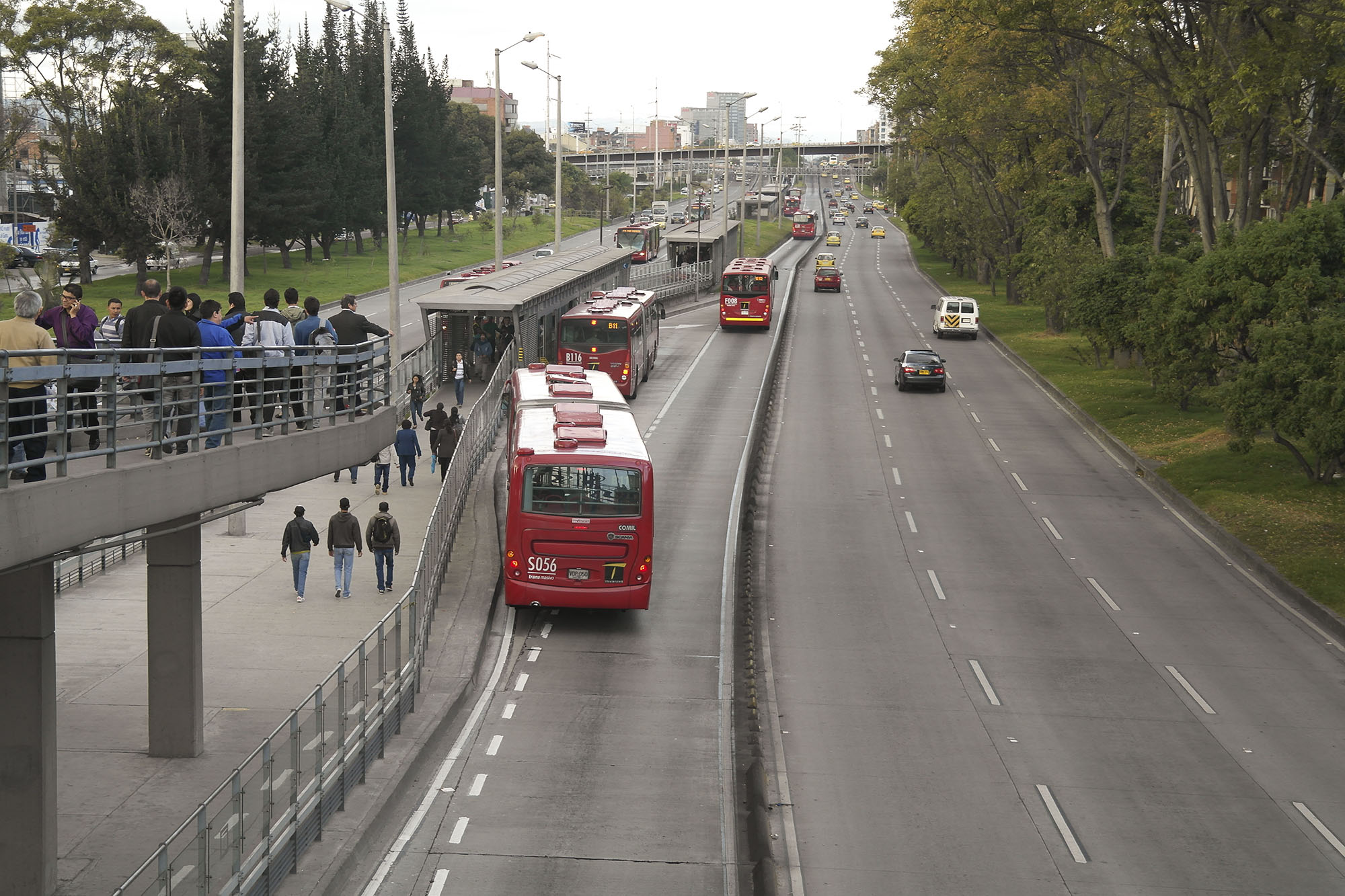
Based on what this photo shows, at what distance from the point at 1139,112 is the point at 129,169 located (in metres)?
47.3

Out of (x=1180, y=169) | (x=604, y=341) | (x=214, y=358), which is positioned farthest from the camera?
(x=1180, y=169)

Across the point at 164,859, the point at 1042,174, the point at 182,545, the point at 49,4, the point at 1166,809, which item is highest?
the point at 49,4

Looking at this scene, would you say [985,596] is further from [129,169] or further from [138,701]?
[129,169]

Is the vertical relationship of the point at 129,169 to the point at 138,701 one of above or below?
above

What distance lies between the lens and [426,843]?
13516 mm

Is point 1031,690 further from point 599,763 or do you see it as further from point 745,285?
point 745,285

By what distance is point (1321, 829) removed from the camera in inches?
584

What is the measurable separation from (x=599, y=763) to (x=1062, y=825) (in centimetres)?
526

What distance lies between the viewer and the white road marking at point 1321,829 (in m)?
14.4

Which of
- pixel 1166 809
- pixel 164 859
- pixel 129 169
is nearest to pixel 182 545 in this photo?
pixel 164 859

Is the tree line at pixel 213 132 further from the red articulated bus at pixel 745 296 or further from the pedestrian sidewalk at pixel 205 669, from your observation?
the pedestrian sidewalk at pixel 205 669

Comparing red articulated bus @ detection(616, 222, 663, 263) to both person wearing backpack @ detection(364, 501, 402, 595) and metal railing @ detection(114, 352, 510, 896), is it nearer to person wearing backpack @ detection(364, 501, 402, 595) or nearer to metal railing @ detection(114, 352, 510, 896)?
person wearing backpack @ detection(364, 501, 402, 595)

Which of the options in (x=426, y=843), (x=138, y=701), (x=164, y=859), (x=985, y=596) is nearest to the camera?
(x=164, y=859)

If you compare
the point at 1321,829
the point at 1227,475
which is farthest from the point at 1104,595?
the point at 1227,475
